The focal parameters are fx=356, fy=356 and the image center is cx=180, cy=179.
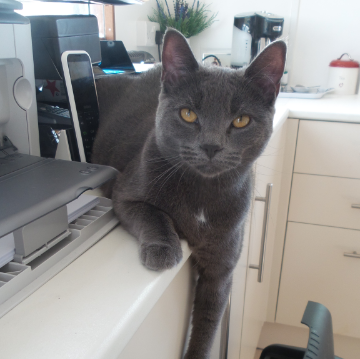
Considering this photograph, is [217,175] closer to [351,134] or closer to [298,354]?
[298,354]

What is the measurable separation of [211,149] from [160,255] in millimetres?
193

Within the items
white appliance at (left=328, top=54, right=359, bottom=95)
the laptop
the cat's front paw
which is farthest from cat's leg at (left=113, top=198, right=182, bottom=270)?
white appliance at (left=328, top=54, right=359, bottom=95)

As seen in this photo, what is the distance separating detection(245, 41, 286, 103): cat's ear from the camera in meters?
0.63

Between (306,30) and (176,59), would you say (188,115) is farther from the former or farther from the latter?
(306,30)

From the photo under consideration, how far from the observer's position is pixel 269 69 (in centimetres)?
65

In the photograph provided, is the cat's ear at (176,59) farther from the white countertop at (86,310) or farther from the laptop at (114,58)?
the laptop at (114,58)

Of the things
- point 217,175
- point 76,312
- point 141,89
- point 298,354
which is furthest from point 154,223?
point 298,354

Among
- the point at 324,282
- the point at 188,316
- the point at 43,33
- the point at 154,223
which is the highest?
the point at 43,33

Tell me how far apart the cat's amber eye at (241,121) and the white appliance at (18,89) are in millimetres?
386

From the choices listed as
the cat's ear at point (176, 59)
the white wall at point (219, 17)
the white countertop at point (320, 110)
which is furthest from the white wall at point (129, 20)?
the cat's ear at point (176, 59)

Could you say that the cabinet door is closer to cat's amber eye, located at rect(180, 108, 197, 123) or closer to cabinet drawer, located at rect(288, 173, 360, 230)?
cabinet drawer, located at rect(288, 173, 360, 230)

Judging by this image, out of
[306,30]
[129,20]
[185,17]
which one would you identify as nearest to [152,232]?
[129,20]

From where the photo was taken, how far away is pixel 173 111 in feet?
2.10

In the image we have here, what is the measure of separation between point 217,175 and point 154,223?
0.48 feet
